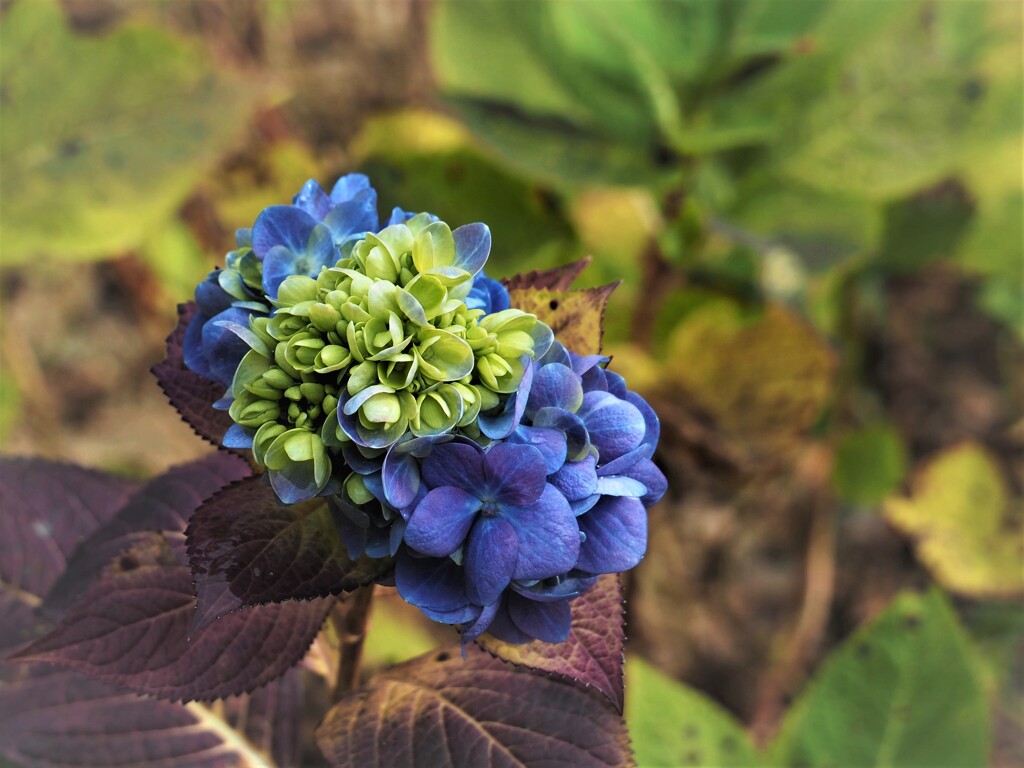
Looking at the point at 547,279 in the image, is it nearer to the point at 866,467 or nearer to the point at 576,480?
the point at 576,480

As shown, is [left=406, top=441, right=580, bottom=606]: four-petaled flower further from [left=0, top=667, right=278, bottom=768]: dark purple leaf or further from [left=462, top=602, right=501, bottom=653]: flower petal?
[left=0, top=667, right=278, bottom=768]: dark purple leaf

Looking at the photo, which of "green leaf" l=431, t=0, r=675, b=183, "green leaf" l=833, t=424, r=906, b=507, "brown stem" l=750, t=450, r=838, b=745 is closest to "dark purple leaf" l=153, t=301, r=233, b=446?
"green leaf" l=431, t=0, r=675, b=183

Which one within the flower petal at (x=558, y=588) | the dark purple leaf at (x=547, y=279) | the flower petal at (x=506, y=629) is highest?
the dark purple leaf at (x=547, y=279)

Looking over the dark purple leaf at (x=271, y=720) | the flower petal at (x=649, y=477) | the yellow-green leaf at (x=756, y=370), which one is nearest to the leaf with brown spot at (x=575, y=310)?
the flower petal at (x=649, y=477)

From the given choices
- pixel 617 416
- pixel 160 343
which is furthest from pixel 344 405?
pixel 160 343

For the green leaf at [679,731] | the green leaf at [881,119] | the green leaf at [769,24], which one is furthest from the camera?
the green leaf at [881,119]

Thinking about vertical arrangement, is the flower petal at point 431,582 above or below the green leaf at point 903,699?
above

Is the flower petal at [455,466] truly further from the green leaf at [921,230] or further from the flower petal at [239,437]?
the green leaf at [921,230]

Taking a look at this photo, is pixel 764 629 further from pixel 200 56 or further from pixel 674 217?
pixel 200 56
